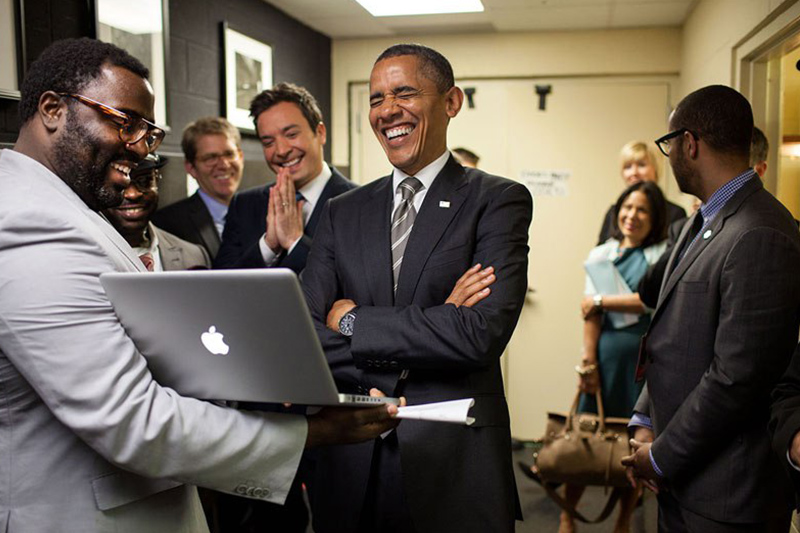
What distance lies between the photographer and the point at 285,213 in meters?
2.27

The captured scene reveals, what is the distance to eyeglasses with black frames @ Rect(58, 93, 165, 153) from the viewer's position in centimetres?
114

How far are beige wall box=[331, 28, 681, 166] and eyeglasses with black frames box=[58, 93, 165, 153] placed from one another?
384 cm

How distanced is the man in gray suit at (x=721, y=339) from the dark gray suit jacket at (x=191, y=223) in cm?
172

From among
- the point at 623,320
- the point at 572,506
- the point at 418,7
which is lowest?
the point at 572,506

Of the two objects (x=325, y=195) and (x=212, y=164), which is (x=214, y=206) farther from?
(x=325, y=195)

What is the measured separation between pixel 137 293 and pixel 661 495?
1446 millimetres

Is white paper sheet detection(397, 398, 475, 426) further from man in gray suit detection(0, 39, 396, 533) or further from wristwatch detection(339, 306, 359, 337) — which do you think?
wristwatch detection(339, 306, 359, 337)

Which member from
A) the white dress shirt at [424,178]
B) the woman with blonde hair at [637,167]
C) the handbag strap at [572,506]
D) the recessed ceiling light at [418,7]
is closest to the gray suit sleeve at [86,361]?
the white dress shirt at [424,178]

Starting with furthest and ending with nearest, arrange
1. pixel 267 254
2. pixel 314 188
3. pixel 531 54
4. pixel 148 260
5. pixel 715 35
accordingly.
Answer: pixel 531 54, pixel 715 35, pixel 314 188, pixel 267 254, pixel 148 260

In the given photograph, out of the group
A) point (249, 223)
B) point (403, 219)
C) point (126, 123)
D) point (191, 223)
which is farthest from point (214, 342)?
point (191, 223)

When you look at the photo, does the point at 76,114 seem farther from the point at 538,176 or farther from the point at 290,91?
the point at 538,176

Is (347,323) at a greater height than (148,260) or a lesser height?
lesser

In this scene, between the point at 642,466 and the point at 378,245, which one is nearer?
the point at 378,245

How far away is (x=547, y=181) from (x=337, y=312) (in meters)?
3.42
